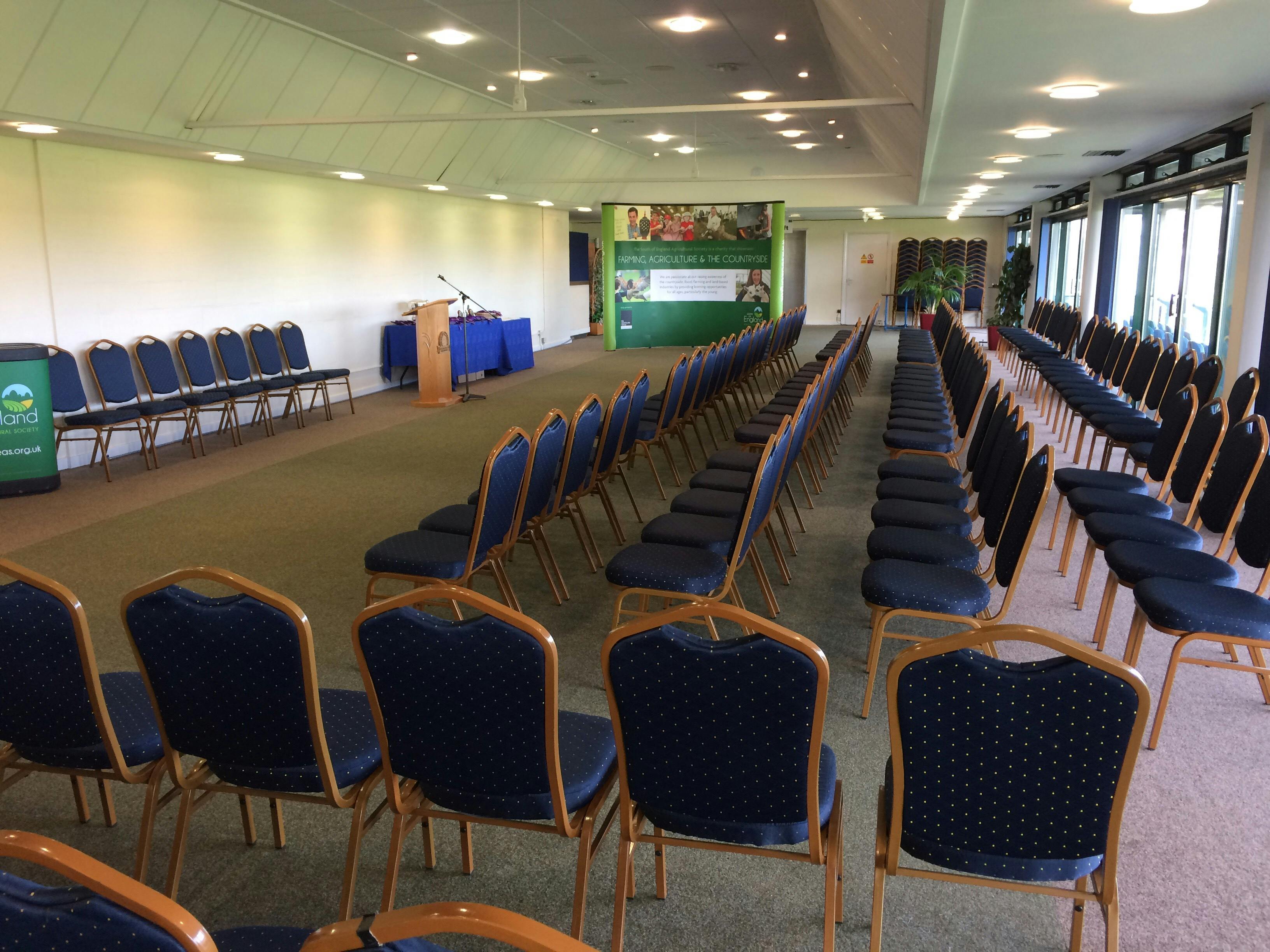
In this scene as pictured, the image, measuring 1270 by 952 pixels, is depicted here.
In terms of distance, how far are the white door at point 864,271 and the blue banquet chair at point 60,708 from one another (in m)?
25.2

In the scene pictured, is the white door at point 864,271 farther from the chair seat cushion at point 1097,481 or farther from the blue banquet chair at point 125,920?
the blue banquet chair at point 125,920

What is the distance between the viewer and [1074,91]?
7.01 meters

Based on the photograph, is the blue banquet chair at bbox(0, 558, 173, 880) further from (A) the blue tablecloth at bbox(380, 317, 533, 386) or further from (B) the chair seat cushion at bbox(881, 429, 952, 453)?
(A) the blue tablecloth at bbox(380, 317, 533, 386)

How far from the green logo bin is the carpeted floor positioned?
0.24 metres

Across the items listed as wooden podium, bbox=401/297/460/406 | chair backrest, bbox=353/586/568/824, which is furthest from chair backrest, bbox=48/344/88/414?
chair backrest, bbox=353/586/568/824

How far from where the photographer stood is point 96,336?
9.08 meters

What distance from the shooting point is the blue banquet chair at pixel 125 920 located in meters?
1.13

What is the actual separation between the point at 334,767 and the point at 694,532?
7.39 ft

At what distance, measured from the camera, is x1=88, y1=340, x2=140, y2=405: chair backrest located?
8.76 m

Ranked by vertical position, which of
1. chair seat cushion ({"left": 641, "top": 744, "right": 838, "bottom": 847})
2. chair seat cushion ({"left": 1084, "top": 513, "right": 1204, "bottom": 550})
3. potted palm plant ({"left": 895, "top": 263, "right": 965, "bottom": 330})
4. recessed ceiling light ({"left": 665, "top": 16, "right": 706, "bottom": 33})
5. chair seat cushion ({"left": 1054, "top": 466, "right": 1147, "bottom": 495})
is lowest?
chair seat cushion ({"left": 641, "top": 744, "right": 838, "bottom": 847})

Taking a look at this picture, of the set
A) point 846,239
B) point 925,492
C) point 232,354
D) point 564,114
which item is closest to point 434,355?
point 232,354

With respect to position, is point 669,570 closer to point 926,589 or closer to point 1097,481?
point 926,589

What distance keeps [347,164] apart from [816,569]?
8490 millimetres

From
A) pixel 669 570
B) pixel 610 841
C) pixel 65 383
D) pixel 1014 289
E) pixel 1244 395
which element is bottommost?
pixel 610 841
